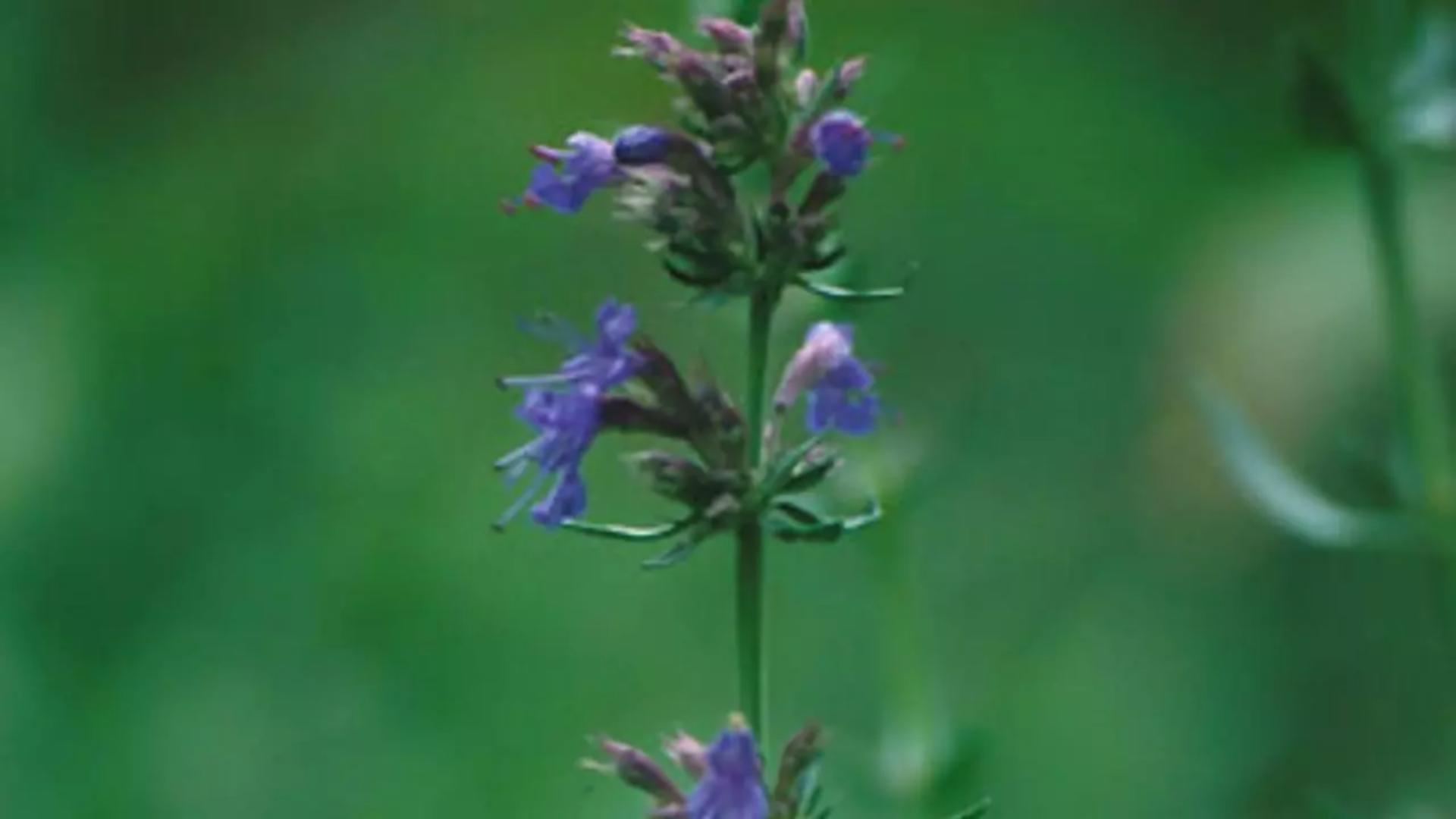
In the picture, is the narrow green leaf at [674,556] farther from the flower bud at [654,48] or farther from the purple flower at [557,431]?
the flower bud at [654,48]

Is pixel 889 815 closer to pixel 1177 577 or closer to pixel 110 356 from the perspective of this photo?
pixel 1177 577

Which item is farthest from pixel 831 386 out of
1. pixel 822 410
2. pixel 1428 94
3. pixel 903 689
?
pixel 1428 94

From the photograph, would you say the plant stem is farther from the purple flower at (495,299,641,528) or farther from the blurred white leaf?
the blurred white leaf

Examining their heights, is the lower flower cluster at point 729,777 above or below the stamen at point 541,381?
below

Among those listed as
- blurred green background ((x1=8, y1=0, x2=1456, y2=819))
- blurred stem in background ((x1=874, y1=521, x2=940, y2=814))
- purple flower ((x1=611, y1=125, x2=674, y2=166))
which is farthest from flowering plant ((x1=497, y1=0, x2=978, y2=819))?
blurred stem in background ((x1=874, y1=521, x2=940, y2=814))

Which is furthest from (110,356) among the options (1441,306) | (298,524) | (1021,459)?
(1441,306)

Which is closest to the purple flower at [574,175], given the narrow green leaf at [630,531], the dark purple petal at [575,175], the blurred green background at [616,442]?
the dark purple petal at [575,175]

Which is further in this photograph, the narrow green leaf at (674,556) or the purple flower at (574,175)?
the purple flower at (574,175)
